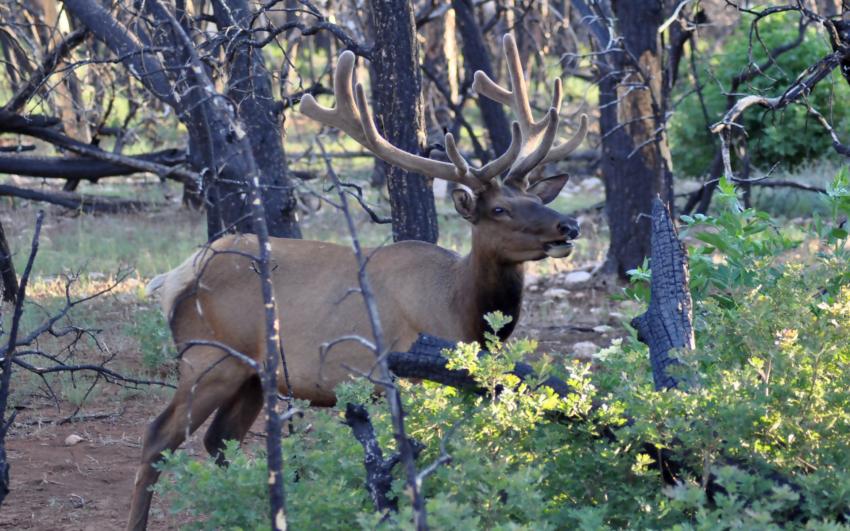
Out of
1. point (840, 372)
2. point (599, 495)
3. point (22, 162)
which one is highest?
point (22, 162)

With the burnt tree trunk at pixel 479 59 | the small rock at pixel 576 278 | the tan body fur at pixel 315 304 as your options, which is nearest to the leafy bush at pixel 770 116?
the burnt tree trunk at pixel 479 59

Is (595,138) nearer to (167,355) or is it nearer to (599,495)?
(167,355)

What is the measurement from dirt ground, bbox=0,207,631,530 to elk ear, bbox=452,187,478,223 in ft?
3.03

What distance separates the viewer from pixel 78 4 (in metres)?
8.54

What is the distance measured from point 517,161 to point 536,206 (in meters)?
0.37

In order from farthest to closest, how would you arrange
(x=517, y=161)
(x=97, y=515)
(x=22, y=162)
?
(x=22, y=162) < (x=517, y=161) < (x=97, y=515)

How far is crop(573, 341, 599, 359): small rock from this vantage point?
26.7 feet

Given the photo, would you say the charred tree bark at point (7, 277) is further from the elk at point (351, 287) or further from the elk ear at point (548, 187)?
the elk ear at point (548, 187)

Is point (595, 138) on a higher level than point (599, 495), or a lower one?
higher

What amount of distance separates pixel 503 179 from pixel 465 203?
0.98 feet

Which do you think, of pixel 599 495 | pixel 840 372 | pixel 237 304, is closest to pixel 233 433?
pixel 237 304

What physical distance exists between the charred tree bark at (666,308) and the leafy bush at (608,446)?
0.25m

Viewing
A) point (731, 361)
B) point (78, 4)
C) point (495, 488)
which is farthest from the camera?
point (78, 4)

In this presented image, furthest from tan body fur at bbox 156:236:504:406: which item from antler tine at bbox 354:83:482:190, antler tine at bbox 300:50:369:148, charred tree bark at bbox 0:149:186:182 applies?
charred tree bark at bbox 0:149:186:182
